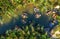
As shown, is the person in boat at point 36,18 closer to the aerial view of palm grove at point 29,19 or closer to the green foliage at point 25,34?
the aerial view of palm grove at point 29,19

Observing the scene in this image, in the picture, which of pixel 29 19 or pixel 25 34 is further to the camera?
pixel 29 19

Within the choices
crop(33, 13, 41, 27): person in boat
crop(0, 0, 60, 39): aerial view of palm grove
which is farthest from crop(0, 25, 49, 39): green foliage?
crop(33, 13, 41, 27): person in boat

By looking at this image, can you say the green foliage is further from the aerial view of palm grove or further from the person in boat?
the person in boat

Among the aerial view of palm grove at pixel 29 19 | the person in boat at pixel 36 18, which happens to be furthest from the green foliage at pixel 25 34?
the person in boat at pixel 36 18

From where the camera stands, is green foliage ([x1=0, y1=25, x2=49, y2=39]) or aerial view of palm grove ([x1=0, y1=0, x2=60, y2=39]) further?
aerial view of palm grove ([x1=0, y1=0, x2=60, y2=39])

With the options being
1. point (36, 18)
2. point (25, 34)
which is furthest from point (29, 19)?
point (25, 34)

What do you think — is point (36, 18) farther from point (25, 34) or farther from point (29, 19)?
point (25, 34)

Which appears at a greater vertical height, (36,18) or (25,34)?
(36,18)

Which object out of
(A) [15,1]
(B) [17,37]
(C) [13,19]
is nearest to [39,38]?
(B) [17,37]

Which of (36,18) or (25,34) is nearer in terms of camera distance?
(25,34)
